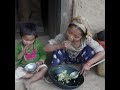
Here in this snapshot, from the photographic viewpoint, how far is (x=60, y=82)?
3289 mm

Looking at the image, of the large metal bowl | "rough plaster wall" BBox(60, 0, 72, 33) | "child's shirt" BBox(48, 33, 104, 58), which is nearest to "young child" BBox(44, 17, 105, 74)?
"child's shirt" BBox(48, 33, 104, 58)

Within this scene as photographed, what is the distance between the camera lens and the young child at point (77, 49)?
347cm

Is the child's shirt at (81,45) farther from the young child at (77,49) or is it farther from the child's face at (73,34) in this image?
the child's face at (73,34)

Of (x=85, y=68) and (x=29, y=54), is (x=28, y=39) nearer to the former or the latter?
(x=29, y=54)

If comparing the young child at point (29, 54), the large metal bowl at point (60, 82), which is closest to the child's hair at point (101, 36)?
the large metal bowl at point (60, 82)

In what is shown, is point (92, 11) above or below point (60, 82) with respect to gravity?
above

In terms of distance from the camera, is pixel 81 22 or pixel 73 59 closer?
pixel 81 22

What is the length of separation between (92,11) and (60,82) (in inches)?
34.5

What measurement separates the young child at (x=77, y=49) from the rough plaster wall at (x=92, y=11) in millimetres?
287

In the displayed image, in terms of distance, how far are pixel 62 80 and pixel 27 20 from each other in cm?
142

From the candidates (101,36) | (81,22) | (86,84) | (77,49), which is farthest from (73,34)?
(86,84)
